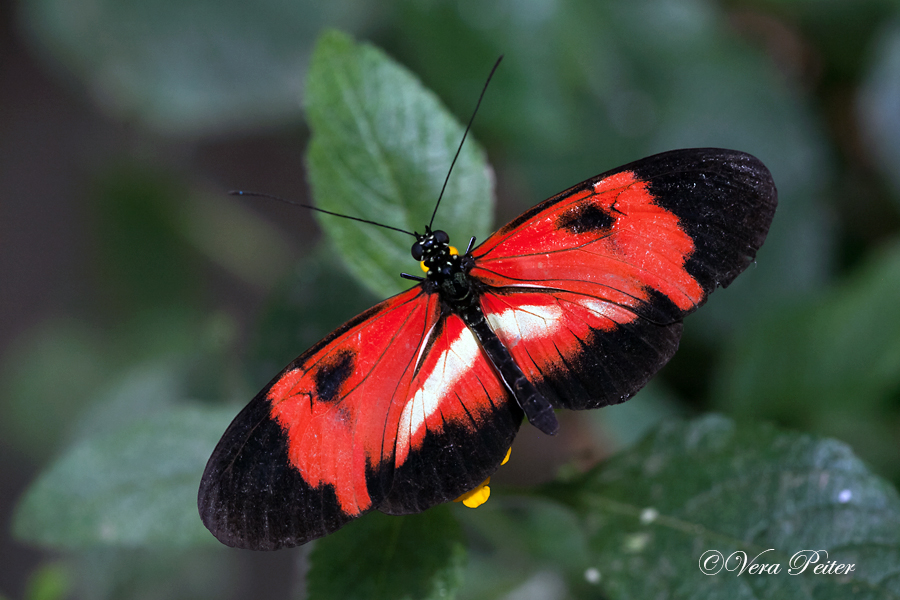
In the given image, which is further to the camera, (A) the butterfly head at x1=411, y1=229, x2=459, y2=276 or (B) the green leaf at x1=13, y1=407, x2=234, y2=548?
(B) the green leaf at x1=13, y1=407, x2=234, y2=548

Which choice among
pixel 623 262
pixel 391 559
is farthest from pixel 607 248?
pixel 391 559

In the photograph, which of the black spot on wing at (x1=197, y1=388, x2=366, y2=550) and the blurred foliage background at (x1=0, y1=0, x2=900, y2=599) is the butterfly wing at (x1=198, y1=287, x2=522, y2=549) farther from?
the blurred foliage background at (x1=0, y1=0, x2=900, y2=599)

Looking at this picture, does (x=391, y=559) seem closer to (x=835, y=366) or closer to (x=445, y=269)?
(x=445, y=269)

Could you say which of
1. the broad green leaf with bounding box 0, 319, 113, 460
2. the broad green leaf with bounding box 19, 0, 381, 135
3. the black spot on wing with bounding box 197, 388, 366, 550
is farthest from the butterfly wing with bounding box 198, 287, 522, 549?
the broad green leaf with bounding box 0, 319, 113, 460

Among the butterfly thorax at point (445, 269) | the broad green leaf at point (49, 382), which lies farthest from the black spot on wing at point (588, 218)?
the broad green leaf at point (49, 382)

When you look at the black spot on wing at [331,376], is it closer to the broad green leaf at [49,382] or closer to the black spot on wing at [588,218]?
the black spot on wing at [588,218]

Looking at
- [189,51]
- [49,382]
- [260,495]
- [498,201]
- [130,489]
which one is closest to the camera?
[260,495]
